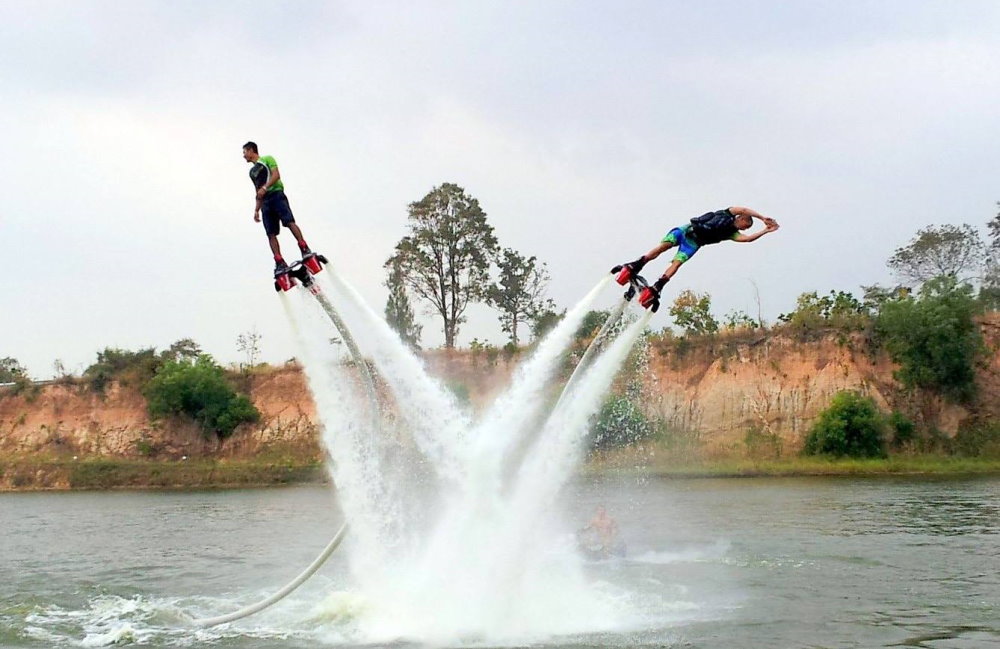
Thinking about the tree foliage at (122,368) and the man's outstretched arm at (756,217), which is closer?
the man's outstretched arm at (756,217)

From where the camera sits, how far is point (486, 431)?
16.5 meters

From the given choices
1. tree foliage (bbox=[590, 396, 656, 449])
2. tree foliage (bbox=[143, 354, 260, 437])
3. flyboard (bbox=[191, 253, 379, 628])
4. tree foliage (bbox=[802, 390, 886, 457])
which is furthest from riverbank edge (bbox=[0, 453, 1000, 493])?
flyboard (bbox=[191, 253, 379, 628])

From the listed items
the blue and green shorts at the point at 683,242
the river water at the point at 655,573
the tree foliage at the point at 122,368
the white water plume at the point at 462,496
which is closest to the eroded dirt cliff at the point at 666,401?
the tree foliage at the point at 122,368

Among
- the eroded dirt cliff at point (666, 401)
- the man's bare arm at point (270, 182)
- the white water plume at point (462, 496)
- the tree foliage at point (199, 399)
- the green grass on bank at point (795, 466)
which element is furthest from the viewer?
the tree foliage at point (199, 399)

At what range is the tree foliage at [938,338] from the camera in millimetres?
48750

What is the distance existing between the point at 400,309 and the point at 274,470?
1177 centimetres

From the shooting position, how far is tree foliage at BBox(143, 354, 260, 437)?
5750 cm

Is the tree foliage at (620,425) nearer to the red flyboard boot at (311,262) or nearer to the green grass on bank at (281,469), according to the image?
the green grass on bank at (281,469)

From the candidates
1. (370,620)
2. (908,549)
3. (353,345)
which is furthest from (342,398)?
(908,549)

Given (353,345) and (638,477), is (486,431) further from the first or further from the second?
(638,477)

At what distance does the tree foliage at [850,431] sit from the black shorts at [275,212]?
39538mm

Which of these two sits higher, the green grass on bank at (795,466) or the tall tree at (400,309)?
the tall tree at (400,309)

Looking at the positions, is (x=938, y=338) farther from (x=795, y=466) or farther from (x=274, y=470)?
(x=274, y=470)

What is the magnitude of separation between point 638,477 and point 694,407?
24.7 ft
